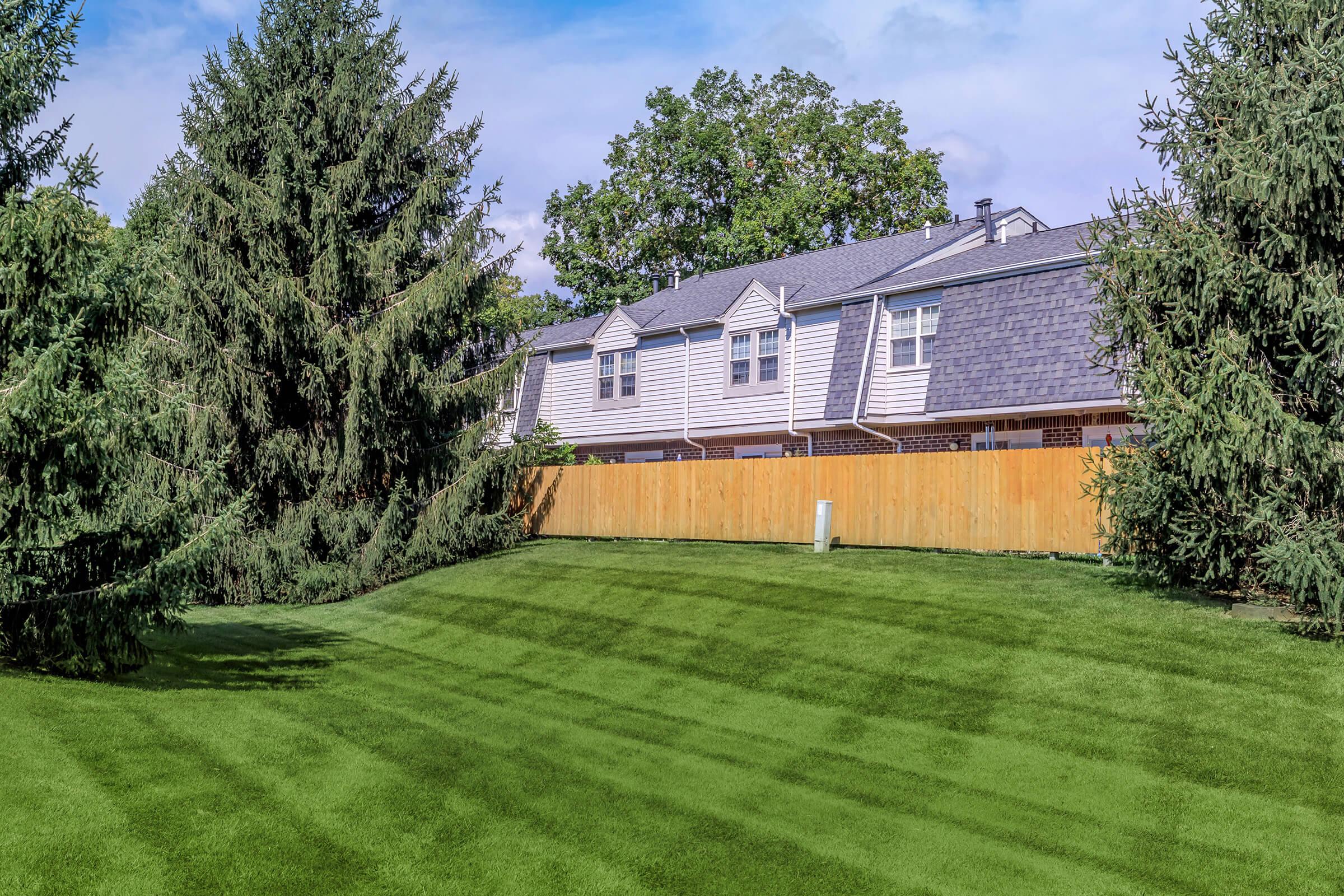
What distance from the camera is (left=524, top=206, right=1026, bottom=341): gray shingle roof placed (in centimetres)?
2741

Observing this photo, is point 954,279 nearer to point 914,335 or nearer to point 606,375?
point 914,335

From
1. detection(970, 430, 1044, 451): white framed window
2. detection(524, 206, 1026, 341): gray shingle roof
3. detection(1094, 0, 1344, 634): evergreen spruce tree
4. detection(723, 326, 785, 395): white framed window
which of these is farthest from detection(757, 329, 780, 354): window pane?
detection(1094, 0, 1344, 634): evergreen spruce tree

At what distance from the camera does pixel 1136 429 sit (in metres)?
19.1

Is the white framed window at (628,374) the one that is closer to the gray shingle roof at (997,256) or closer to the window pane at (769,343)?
the window pane at (769,343)

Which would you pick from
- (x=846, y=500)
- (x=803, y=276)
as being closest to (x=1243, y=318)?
(x=846, y=500)

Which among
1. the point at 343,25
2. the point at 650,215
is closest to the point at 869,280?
the point at 343,25

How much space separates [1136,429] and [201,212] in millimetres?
Result: 17561

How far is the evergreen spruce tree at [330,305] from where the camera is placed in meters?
20.0

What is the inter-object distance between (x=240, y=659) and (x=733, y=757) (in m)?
7.61

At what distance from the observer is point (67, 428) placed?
9.91 m

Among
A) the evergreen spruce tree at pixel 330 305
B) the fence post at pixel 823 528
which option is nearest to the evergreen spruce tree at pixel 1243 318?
the fence post at pixel 823 528

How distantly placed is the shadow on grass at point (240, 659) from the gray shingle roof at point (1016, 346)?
520 inches

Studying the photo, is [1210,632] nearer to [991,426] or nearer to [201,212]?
[991,426]

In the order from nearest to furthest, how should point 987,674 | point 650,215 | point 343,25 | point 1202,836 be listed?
1. point 1202,836
2. point 987,674
3. point 343,25
4. point 650,215
